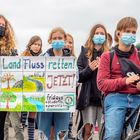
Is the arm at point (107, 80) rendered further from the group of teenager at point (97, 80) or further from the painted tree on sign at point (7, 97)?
the painted tree on sign at point (7, 97)

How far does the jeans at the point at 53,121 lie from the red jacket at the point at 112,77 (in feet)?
5.10

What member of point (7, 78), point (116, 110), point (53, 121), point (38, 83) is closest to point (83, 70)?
point (38, 83)

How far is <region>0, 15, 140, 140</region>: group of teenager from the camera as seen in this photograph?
5.28 m

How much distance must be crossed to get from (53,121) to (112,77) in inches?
69.1

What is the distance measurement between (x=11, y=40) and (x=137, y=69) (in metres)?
2.31

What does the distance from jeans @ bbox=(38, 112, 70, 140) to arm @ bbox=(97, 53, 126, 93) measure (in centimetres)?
161

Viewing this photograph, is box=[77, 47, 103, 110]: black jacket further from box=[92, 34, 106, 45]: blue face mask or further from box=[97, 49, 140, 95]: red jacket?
box=[97, 49, 140, 95]: red jacket

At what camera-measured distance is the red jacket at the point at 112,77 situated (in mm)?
5276

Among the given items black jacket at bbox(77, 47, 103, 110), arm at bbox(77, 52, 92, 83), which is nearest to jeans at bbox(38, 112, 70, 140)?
black jacket at bbox(77, 47, 103, 110)

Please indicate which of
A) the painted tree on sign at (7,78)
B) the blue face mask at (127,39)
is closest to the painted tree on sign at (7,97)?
the painted tree on sign at (7,78)

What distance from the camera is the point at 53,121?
6949 millimetres

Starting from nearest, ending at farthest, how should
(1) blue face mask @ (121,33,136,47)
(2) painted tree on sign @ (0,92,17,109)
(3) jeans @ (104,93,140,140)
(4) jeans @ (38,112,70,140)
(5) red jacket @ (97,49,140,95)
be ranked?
(3) jeans @ (104,93,140,140) < (5) red jacket @ (97,49,140,95) < (1) blue face mask @ (121,33,136,47) < (4) jeans @ (38,112,70,140) < (2) painted tree on sign @ (0,92,17,109)

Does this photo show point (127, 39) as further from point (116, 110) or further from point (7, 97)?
point (7, 97)

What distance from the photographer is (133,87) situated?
5.32 meters
